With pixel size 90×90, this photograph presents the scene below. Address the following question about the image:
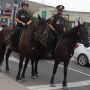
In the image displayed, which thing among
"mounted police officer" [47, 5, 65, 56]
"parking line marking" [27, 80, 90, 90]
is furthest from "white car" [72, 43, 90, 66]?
"mounted police officer" [47, 5, 65, 56]

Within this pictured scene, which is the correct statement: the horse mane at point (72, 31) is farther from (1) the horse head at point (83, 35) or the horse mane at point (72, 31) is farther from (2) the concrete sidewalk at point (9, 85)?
(2) the concrete sidewalk at point (9, 85)

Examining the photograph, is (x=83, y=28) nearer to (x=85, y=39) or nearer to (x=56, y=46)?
(x=85, y=39)

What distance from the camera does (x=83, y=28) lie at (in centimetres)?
596

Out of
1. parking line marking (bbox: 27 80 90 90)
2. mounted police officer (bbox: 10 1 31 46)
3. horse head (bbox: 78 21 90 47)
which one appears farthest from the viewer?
mounted police officer (bbox: 10 1 31 46)

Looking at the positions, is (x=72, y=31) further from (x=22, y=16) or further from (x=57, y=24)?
(x=22, y=16)

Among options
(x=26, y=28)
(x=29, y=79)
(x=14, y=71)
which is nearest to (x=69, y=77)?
(x=29, y=79)

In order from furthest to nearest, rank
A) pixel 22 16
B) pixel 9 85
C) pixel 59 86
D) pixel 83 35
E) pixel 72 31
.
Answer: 1. pixel 22 16
2. pixel 59 86
3. pixel 72 31
4. pixel 83 35
5. pixel 9 85

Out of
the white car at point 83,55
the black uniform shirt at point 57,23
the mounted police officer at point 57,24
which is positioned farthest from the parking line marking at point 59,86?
the white car at point 83,55

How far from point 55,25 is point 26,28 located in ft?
3.51

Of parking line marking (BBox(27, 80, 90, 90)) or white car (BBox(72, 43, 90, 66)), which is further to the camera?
white car (BBox(72, 43, 90, 66))

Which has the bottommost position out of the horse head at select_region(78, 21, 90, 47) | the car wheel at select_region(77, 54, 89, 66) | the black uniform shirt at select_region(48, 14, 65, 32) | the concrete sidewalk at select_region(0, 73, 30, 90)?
the car wheel at select_region(77, 54, 89, 66)

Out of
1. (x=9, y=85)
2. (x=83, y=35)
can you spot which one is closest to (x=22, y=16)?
(x=83, y=35)

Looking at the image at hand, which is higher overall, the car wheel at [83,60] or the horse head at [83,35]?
the horse head at [83,35]

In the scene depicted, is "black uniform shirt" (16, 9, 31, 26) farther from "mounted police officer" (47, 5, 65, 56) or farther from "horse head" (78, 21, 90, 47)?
"horse head" (78, 21, 90, 47)
